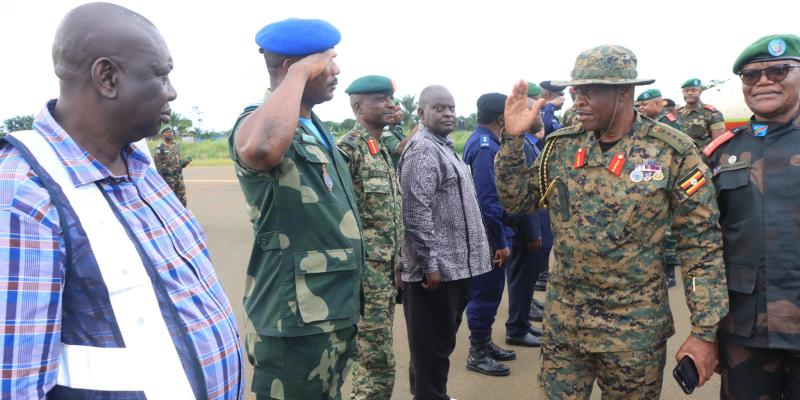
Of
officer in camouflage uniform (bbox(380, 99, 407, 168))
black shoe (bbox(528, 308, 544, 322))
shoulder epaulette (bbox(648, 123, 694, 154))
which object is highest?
shoulder epaulette (bbox(648, 123, 694, 154))

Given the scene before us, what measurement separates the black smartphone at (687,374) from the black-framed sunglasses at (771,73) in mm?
1289

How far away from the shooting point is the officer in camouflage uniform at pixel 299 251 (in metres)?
1.96

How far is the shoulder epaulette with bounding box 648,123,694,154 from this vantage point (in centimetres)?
238

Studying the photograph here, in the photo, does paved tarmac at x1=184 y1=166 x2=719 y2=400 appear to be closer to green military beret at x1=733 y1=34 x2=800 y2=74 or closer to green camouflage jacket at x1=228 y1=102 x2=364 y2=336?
green camouflage jacket at x1=228 y1=102 x2=364 y2=336

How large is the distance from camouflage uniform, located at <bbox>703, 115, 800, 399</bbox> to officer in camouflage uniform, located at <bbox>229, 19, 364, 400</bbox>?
173 centimetres

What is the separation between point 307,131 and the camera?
218 cm

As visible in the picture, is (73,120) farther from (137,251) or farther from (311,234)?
(311,234)

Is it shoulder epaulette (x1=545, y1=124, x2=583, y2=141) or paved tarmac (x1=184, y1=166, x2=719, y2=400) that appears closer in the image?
shoulder epaulette (x1=545, y1=124, x2=583, y2=141)

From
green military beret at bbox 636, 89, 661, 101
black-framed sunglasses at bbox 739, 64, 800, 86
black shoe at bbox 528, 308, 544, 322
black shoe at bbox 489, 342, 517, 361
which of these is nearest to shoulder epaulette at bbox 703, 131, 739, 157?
black-framed sunglasses at bbox 739, 64, 800, 86

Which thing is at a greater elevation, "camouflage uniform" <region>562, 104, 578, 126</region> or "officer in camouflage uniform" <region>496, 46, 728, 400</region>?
"camouflage uniform" <region>562, 104, 578, 126</region>

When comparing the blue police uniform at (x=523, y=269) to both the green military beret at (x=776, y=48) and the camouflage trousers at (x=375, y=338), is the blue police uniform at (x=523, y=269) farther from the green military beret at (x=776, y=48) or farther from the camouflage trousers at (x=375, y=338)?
the green military beret at (x=776, y=48)

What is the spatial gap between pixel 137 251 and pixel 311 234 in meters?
0.85

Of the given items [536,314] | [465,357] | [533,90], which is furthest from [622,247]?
[533,90]

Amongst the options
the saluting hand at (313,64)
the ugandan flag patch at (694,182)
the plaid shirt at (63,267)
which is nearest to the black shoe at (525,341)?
the ugandan flag patch at (694,182)
